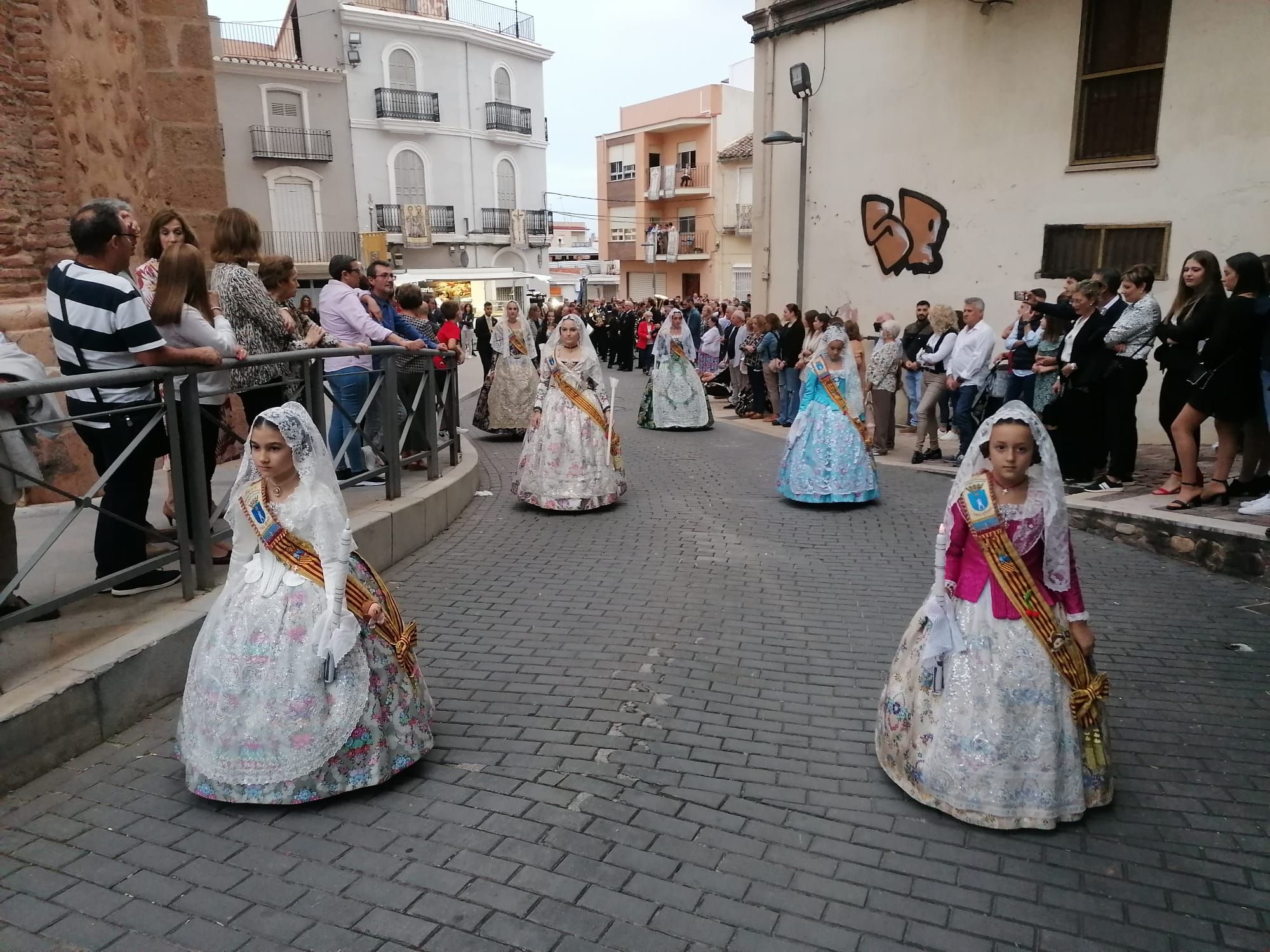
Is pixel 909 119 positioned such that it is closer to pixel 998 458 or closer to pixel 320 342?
pixel 320 342

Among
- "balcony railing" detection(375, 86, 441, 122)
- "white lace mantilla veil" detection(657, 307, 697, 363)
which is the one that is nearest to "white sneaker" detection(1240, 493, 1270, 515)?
"white lace mantilla veil" detection(657, 307, 697, 363)

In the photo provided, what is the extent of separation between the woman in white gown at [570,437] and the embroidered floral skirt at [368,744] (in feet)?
15.0

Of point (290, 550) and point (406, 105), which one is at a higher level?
point (406, 105)

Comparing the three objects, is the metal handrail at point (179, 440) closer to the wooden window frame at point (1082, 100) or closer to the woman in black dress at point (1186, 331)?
the woman in black dress at point (1186, 331)

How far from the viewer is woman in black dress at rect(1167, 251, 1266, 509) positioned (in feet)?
23.3

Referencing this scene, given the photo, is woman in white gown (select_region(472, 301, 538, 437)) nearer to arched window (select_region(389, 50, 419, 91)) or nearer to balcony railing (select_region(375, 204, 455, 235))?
balcony railing (select_region(375, 204, 455, 235))

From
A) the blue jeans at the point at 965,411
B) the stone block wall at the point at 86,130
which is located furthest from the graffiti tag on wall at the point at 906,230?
the stone block wall at the point at 86,130

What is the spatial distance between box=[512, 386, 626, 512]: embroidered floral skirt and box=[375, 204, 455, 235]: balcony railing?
3122 cm

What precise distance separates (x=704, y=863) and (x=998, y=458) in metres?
1.82

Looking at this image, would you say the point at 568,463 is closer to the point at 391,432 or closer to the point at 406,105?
the point at 391,432

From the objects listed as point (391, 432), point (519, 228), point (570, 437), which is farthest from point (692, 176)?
point (391, 432)

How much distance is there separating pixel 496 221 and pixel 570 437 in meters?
33.9

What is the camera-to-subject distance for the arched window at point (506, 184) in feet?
133

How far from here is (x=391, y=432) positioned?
6977 millimetres
